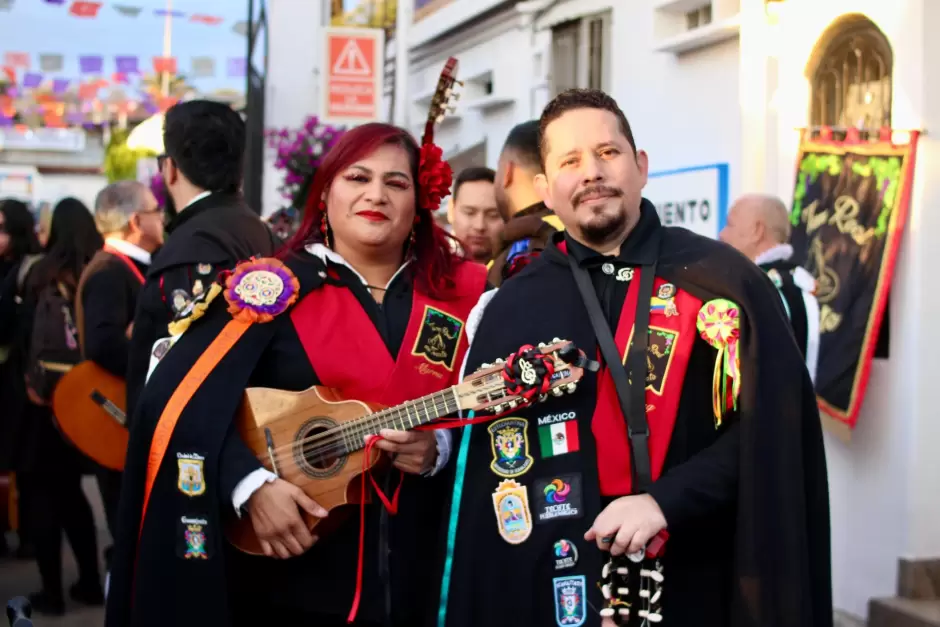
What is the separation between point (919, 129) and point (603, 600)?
3.82 m

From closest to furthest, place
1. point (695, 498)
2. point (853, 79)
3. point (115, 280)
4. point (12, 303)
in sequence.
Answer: point (695, 498) → point (115, 280) → point (853, 79) → point (12, 303)

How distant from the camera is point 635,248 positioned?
2963 millimetres

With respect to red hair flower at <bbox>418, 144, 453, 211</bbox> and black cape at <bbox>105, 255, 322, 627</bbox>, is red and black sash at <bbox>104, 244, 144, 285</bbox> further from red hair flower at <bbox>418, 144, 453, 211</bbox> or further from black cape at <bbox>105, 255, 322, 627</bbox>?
red hair flower at <bbox>418, 144, 453, 211</bbox>

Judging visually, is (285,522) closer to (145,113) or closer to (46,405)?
(46,405)

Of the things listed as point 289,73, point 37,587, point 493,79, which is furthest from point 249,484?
point 289,73

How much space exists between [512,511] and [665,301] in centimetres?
55

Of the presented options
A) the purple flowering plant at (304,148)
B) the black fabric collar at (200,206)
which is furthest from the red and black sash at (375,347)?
the purple flowering plant at (304,148)

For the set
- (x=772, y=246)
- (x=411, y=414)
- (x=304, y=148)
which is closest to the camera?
(x=411, y=414)

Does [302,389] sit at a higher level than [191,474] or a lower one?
higher

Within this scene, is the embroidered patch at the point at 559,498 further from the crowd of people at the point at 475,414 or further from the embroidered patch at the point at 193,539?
the embroidered patch at the point at 193,539

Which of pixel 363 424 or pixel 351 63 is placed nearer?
pixel 363 424

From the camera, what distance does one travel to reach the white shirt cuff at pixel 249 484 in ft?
11.0

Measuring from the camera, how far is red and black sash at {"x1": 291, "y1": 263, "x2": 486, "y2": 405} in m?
3.45

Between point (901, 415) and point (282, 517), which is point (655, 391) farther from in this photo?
point (901, 415)
